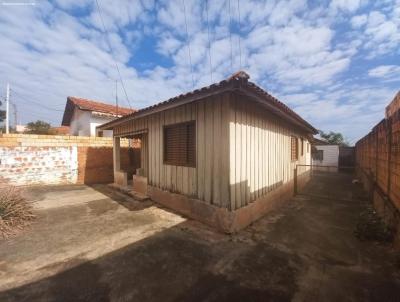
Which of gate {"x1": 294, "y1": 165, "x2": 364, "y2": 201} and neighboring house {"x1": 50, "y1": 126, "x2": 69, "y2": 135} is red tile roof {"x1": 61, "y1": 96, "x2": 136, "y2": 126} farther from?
gate {"x1": 294, "y1": 165, "x2": 364, "y2": 201}

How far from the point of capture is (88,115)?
14.7m

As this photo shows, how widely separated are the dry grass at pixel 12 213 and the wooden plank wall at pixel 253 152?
16.2 feet

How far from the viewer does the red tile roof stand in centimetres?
1449

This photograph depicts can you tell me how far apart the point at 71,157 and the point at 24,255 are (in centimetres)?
808

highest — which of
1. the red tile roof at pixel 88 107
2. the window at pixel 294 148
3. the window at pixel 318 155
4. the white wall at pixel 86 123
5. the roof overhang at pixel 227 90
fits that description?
the red tile roof at pixel 88 107

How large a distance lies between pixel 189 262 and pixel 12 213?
15.1 ft

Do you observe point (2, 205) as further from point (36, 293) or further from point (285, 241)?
point (285, 241)

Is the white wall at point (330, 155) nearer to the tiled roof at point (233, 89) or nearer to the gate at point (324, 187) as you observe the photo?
the gate at point (324, 187)

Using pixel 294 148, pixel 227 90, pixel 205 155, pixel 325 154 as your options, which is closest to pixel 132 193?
pixel 205 155

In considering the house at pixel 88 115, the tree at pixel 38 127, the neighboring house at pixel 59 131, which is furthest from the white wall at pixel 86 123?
the tree at pixel 38 127

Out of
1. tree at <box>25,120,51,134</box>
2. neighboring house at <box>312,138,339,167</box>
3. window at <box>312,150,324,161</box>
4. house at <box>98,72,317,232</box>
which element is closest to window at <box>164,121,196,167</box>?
house at <box>98,72,317,232</box>

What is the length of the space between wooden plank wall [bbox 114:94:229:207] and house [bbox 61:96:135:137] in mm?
10687

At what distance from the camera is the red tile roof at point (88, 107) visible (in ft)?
47.5

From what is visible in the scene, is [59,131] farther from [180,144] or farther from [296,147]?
[296,147]
